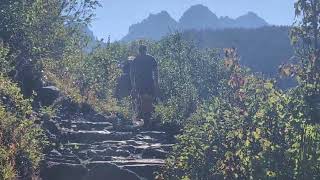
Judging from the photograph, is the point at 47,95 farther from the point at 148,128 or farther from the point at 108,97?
the point at 108,97

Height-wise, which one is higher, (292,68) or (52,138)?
(292,68)

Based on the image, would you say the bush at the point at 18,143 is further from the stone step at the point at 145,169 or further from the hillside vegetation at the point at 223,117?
the stone step at the point at 145,169

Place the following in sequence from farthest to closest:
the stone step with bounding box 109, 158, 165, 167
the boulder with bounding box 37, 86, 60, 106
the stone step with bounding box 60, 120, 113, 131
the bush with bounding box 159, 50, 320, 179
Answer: the boulder with bounding box 37, 86, 60, 106
the stone step with bounding box 60, 120, 113, 131
the stone step with bounding box 109, 158, 165, 167
the bush with bounding box 159, 50, 320, 179

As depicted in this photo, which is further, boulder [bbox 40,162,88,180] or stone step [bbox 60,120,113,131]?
stone step [bbox 60,120,113,131]

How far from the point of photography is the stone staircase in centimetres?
998

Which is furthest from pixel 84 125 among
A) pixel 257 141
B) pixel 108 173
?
pixel 257 141

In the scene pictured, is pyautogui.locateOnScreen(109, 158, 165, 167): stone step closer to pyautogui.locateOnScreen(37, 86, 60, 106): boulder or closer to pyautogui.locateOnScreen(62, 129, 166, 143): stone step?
pyautogui.locateOnScreen(62, 129, 166, 143): stone step

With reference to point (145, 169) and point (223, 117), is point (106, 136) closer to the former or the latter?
point (145, 169)

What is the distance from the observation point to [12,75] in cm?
1455

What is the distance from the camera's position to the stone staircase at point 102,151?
9.98 meters

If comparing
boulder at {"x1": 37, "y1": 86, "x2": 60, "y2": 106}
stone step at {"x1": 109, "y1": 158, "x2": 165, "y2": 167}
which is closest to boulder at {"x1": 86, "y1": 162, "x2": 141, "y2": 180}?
stone step at {"x1": 109, "y1": 158, "x2": 165, "y2": 167}

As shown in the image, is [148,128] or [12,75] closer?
[12,75]

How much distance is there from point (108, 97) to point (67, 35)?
3.19m

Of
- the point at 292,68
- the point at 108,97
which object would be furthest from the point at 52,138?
the point at 108,97
